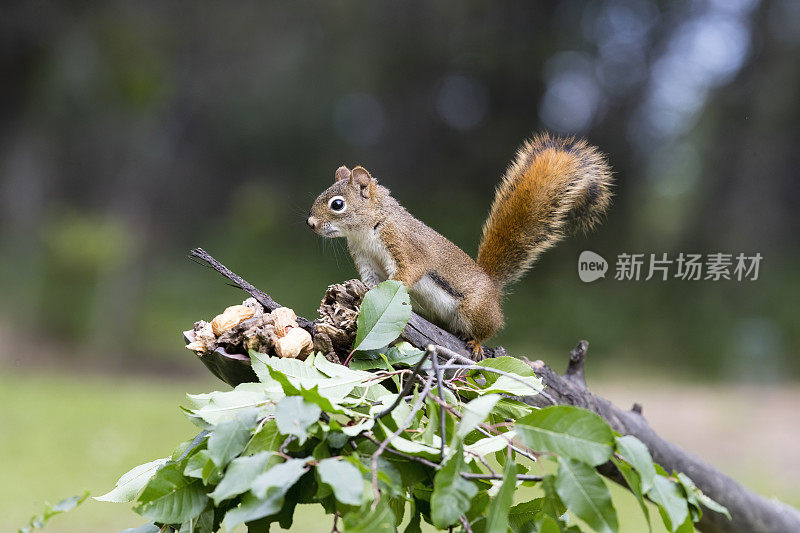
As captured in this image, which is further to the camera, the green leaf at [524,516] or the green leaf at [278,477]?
the green leaf at [524,516]

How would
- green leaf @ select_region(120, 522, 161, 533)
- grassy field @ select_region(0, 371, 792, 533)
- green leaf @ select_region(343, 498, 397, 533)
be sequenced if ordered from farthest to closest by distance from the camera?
grassy field @ select_region(0, 371, 792, 533) < green leaf @ select_region(120, 522, 161, 533) < green leaf @ select_region(343, 498, 397, 533)

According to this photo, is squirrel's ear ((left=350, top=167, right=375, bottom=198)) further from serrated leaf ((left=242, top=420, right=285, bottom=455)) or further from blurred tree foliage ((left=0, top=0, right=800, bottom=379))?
blurred tree foliage ((left=0, top=0, right=800, bottom=379))

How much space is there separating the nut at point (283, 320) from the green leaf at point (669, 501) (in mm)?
394

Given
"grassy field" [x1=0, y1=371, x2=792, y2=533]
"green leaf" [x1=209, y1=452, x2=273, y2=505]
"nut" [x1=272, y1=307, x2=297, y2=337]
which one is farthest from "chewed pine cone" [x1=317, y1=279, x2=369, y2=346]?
"grassy field" [x1=0, y1=371, x2=792, y2=533]

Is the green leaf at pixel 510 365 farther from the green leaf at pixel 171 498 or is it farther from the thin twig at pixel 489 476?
the green leaf at pixel 171 498

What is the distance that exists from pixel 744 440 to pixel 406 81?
237 cm

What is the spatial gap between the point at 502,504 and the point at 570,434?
68mm

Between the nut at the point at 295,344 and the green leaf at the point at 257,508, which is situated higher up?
the nut at the point at 295,344

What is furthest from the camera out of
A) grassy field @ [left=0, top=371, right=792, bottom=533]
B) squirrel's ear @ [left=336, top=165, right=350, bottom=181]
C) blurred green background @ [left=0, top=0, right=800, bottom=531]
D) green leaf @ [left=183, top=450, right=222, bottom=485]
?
blurred green background @ [left=0, top=0, right=800, bottom=531]

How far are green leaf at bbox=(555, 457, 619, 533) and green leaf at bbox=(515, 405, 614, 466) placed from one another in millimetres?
11

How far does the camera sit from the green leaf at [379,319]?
0.69 metres

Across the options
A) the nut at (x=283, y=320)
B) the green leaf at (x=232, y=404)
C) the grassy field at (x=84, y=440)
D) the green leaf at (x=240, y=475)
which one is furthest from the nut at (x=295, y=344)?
the grassy field at (x=84, y=440)

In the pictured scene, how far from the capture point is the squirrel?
3.31 ft

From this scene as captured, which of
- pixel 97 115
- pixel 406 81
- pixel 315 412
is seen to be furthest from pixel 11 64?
pixel 315 412
